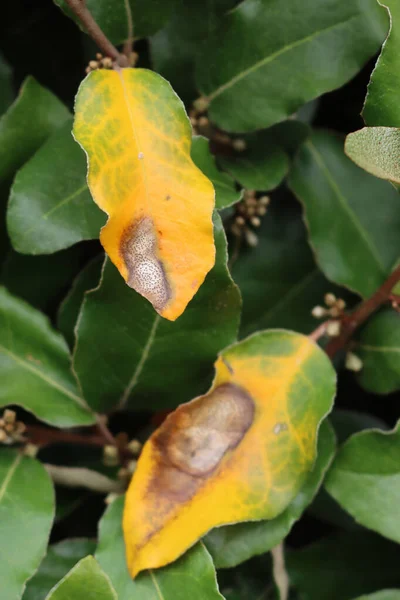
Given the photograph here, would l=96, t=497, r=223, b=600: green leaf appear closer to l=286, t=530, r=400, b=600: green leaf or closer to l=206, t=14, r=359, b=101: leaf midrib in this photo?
l=286, t=530, r=400, b=600: green leaf

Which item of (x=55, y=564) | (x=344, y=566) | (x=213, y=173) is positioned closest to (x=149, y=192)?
(x=213, y=173)

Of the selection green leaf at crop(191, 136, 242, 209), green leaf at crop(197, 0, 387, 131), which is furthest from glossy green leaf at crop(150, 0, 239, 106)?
green leaf at crop(191, 136, 242, 209)

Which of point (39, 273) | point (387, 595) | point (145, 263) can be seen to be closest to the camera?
point (145, 263)

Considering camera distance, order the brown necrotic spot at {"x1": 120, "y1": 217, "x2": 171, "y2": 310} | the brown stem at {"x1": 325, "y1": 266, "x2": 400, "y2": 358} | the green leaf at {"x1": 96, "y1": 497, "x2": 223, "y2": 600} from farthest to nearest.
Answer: the brown stem at {"x1": 325, "y1": 266, "x2": 400, "y2": 358} < the green leaf at {"x1": 96, "y1": 497, "x2": 223, "y2": 600} < the brown necrotic spot at {"x1": 120, "y1": 217, "x2": 171, "y2": 310}

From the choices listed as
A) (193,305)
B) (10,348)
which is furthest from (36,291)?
(193,305)

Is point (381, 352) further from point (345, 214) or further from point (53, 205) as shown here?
point (53, 205)
